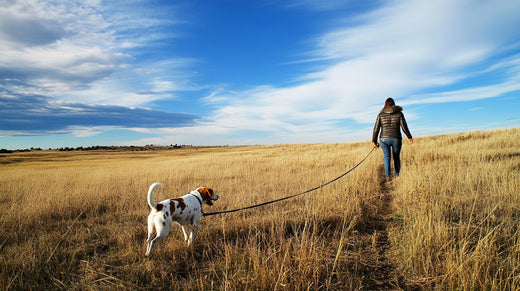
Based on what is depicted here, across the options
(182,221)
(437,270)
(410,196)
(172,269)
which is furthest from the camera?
(410,196)

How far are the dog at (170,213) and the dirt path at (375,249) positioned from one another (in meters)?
2.58

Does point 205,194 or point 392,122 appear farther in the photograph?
point 392,122

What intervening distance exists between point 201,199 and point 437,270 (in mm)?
3617

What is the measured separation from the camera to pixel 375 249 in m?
3.56

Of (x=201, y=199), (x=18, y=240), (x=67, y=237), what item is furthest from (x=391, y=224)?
(x=18, y=240)

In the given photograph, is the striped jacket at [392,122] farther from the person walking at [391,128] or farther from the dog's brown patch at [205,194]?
the dog's brown patch at [205,194]

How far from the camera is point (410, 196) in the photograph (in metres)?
5.34

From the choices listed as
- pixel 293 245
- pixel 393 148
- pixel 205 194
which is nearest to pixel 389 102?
pixel 393 148

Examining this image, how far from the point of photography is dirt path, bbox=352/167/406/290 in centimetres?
285

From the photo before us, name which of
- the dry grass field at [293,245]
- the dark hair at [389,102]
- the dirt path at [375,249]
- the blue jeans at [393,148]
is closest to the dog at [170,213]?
the dry grass field at [293,245]

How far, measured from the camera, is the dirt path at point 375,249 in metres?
2.85

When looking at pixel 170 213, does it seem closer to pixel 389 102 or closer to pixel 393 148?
pixel 393 148

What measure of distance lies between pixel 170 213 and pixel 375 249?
322 centimetres

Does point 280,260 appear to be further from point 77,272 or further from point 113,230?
point 113,230
